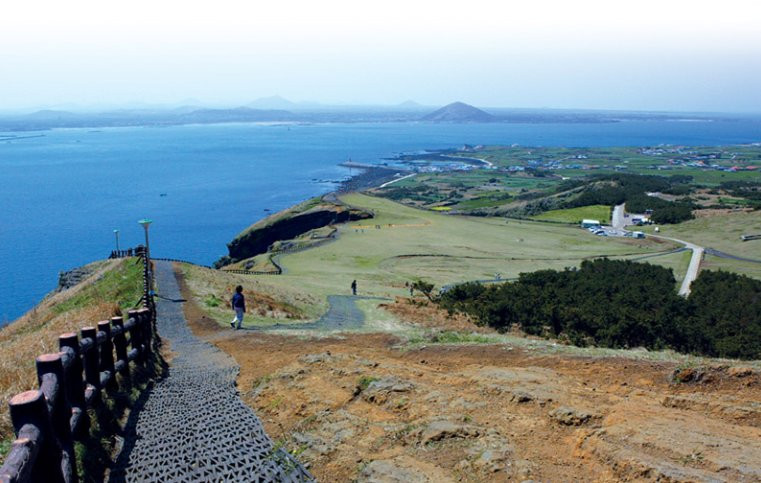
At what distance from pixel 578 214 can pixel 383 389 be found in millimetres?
90771

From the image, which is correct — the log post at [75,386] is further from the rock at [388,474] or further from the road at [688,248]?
the road at [688,248]

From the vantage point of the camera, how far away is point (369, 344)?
15.0 meters

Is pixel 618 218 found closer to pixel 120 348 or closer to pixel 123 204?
pixel 120 348

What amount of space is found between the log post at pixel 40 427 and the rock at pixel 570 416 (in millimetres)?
5971

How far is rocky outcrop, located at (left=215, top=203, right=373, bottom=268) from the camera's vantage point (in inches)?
2963

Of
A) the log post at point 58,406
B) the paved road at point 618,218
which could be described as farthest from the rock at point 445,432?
the paved road at point 618,218

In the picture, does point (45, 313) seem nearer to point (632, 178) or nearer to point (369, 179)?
point (632, 178)

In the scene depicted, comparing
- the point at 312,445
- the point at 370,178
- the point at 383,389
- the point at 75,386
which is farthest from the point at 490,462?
the point at 370,178

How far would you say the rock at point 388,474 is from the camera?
22.5 ft

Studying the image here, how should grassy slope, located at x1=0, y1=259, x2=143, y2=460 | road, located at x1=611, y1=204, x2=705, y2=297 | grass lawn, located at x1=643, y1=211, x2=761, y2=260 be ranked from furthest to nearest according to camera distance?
grass lawn, located at x1=643, y1=211, x2=761, y2=260 < road, located at x1=611, y1=204, x2=705, y2=297 < grassy slope, located at x1=0, y1=259, x2=143, y2=460

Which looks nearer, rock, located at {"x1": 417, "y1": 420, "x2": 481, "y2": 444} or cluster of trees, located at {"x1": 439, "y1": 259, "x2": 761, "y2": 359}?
rock, located at {"x1": 417, "y1": 420, "x2": 481, "y2": 444}

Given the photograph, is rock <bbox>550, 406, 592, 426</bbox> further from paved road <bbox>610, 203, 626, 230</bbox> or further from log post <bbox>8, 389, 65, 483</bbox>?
paved road <bbox>610, 203, 626, 230</bbox>

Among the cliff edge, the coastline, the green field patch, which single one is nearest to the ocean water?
the coastline

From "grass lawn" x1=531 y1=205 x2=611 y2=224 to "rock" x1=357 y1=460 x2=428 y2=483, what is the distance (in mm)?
87123
